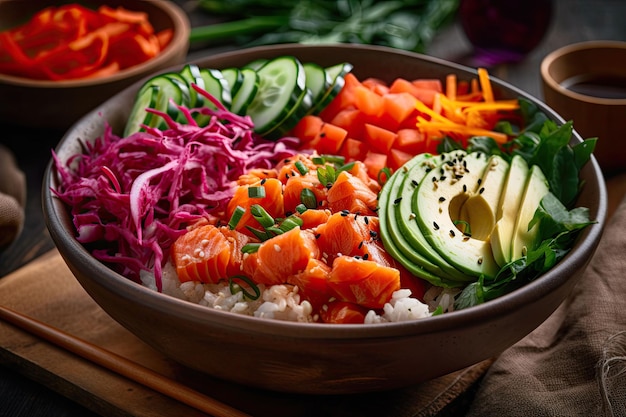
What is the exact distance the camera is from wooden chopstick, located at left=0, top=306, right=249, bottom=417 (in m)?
2.32

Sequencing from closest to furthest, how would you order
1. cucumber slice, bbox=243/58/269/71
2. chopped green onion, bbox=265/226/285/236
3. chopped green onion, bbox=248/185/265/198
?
chopped green onion, bbox=265/226/285/236 → chopped green onion, bbox=248/185/265/198 → cucumber slice, bbox=243/58/269/71

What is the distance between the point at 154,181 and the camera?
8.86 feet

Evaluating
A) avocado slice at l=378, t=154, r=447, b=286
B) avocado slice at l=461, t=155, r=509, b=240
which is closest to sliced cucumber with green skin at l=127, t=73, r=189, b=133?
avocado slice at l=378, t=154, r=447, b=286

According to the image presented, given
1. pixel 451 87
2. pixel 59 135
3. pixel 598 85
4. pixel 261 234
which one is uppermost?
pixel 451 87

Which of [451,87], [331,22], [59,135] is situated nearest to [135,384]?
[451,87]

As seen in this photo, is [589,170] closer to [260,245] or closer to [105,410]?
[260,245]

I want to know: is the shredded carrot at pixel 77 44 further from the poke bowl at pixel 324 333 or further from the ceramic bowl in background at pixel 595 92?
the ceramic bowl in background at pixel 595 92

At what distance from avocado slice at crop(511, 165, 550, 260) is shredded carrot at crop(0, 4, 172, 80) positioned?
2.40 m

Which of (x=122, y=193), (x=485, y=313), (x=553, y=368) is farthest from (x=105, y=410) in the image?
(x=553, y=368)

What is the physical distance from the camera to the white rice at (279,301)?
2.15m

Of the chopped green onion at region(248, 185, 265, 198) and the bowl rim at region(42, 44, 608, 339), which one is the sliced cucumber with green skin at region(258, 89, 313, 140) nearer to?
the chopped green onion at region(248, 185, 265, 198)

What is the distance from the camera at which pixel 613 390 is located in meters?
2.34

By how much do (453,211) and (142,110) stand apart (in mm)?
1316

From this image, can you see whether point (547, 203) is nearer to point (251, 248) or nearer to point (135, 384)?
point (251, 248)
